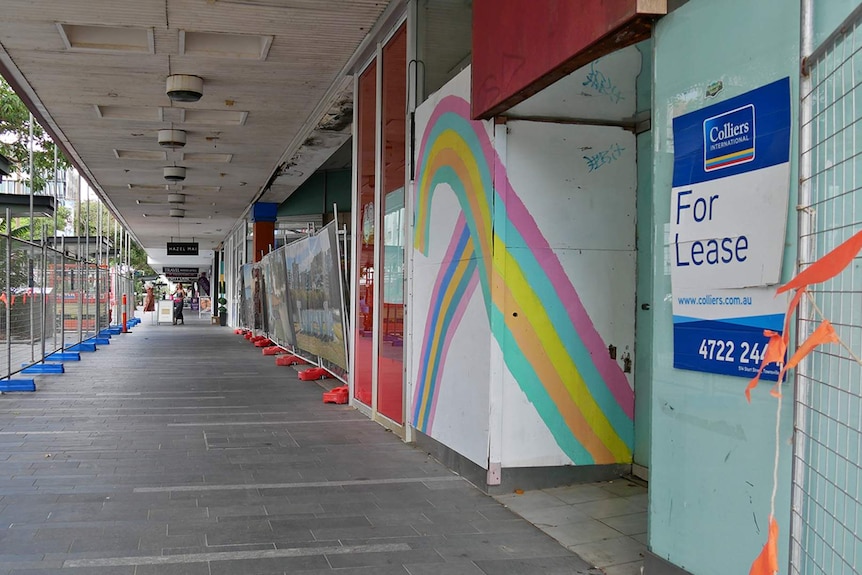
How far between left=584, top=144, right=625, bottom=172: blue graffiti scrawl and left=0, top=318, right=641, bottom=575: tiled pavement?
2.20 m

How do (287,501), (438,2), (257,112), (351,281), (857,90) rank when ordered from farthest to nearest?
(257,112) → (351,281) → (438,2) → (287,501) → (857,90)

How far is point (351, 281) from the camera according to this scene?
31.0 ft

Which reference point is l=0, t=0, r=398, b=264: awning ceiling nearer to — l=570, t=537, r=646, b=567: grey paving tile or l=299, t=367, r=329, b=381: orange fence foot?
l=299, t=367, r=329, b=381: orange fence foot

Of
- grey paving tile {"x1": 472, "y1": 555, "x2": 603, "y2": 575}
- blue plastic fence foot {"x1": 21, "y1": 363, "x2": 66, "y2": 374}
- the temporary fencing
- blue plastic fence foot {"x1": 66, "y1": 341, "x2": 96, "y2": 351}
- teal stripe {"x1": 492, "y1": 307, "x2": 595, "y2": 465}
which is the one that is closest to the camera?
grey paving tile {"x1": 472, "y1": 555, "x2": 603, "y2": 575}

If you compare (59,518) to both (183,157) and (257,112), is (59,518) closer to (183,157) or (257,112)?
(257,112)

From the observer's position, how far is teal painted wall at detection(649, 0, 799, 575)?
2.82m

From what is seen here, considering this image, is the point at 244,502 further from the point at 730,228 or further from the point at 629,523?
the point at 730,228

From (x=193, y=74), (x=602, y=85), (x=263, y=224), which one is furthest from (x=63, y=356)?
(x=602, y=85)

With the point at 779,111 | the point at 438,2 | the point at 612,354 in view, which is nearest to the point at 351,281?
the point at 438,2

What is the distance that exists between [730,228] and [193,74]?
8.35m

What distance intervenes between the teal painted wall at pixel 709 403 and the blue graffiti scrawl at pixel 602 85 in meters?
1.95

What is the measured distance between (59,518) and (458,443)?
2615mm

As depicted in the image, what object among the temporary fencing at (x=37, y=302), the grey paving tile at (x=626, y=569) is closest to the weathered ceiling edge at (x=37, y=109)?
the temporary fencing at (x=37, y=302)

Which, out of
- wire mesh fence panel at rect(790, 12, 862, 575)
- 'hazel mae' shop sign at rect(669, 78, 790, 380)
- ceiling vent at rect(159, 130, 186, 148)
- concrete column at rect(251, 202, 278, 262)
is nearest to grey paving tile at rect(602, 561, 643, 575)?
'hazel mae' shop sign at rect(669, 78, 790, 380)
